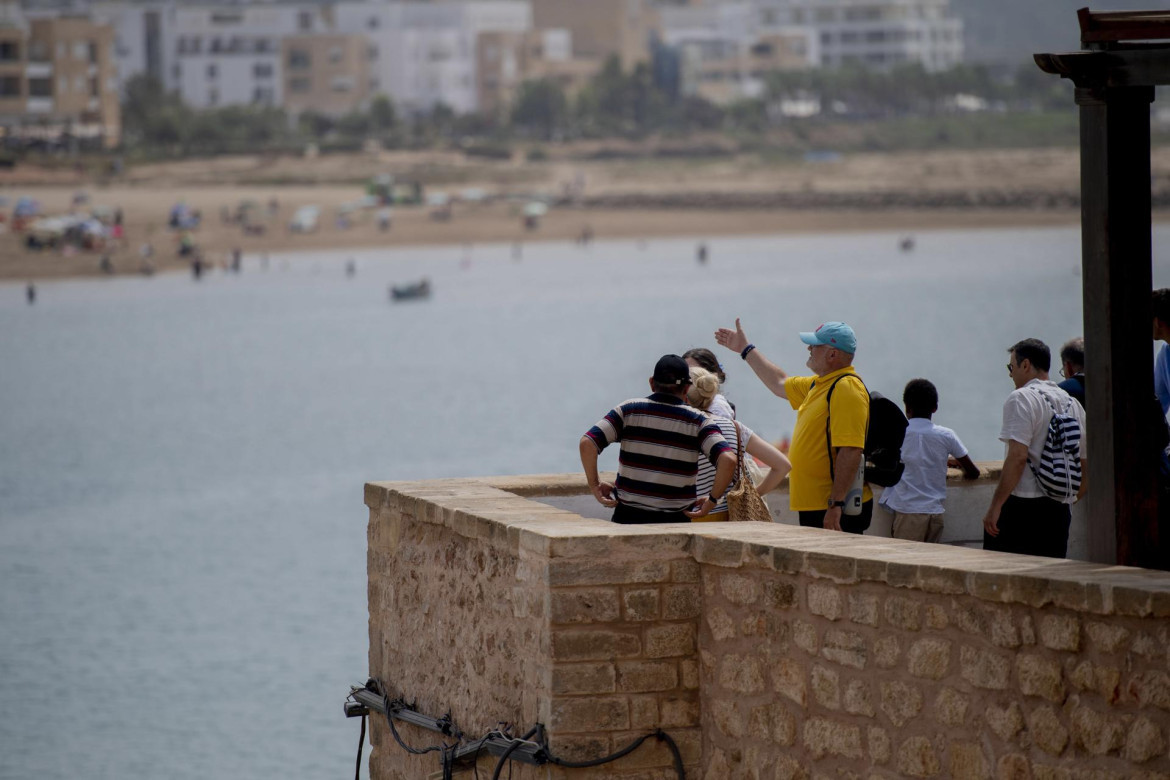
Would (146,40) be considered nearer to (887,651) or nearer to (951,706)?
(887,651)

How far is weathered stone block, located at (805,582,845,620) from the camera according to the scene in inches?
219

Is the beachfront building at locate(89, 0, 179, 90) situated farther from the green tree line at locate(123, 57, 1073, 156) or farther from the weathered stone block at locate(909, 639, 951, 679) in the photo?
the weathered stone block at locate(909, 639, 951, 679)

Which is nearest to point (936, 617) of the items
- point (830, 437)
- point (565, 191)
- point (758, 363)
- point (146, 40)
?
point (830, 437)

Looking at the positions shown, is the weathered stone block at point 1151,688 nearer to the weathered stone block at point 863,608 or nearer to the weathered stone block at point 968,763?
the weathered stone block at point 968,763

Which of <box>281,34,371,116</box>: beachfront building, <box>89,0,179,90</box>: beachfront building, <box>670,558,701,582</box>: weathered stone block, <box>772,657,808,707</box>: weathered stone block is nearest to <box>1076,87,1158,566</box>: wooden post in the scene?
<box>772,657,808,707</box>: weathered stone block

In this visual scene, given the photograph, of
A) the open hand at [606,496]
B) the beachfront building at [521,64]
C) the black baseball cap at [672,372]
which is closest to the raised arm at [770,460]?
the open hand at [606,496]

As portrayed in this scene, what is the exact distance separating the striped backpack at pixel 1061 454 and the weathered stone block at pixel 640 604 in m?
1.72

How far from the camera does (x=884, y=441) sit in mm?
7289

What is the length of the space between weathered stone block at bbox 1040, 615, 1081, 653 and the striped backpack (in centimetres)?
201

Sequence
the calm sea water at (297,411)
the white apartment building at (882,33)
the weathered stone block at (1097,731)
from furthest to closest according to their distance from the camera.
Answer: the white apartment building at (882,33), the calm sea water at (297,411), the weathered stone block at (1097,731)

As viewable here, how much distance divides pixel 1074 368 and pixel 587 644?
254cm

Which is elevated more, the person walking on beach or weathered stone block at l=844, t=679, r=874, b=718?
the person walking on beach

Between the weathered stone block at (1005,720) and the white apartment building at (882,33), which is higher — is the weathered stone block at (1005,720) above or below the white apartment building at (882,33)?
below

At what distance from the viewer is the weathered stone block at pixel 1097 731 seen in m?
4.66
